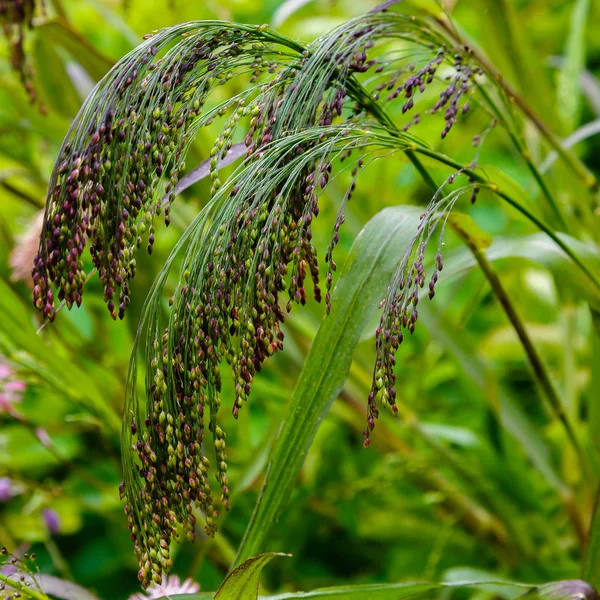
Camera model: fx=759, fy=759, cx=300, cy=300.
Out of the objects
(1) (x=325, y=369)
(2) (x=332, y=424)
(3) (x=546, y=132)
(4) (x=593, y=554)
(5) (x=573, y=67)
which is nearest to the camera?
(1) (x=325, y=369)

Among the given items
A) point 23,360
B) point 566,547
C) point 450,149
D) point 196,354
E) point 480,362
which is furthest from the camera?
point 450,149

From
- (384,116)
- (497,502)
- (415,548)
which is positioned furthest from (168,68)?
(415,548)

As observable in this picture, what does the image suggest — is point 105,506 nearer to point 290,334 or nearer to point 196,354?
point 290,334

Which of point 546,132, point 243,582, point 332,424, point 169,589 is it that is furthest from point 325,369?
point 332,424

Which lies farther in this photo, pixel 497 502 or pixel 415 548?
pixel 415 548

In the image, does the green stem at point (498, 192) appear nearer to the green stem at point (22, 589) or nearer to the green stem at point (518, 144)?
the green stem at point (518, 144)

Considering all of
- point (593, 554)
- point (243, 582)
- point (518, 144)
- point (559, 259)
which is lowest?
point (593, 554)

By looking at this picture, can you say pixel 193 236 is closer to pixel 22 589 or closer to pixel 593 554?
pixel 22 589
